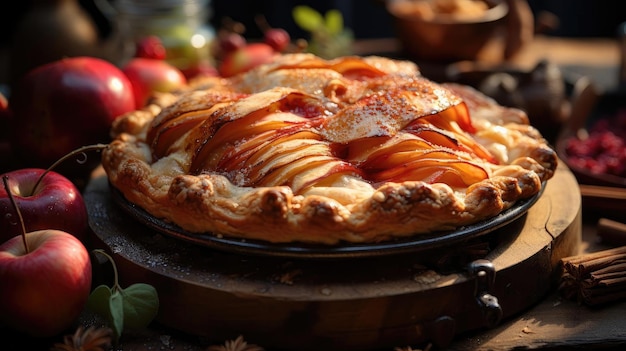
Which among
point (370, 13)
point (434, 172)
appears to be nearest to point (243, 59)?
point (434, 172)

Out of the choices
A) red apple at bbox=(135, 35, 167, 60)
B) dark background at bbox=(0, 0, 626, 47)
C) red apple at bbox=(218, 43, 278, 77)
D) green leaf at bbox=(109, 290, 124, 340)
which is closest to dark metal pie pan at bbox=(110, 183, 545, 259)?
green leaf at bbox=(109, 290, 124, 340)

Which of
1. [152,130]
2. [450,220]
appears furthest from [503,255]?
[152,130]

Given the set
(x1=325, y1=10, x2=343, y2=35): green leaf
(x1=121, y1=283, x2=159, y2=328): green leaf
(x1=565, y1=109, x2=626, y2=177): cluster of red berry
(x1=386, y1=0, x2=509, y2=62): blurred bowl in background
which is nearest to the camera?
(x1=121, y1=283, x2=159, y2=328): green leaf

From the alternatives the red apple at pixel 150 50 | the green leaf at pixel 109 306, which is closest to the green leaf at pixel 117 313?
the green leaf at pixel 109 306

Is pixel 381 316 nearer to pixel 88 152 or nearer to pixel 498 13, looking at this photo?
pixel 88 152

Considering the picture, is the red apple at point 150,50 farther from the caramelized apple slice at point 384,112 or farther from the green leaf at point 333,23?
the caramelized apple slice at point 384,112

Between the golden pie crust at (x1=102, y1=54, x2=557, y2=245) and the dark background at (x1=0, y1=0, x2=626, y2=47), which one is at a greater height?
→ the golden pie crust at (x1=102, y1=54, x2=557, y2=245)

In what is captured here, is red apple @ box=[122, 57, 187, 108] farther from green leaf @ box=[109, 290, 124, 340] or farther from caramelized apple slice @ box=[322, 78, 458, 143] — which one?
green leaf @ box=[109, 290, 124, 340]
